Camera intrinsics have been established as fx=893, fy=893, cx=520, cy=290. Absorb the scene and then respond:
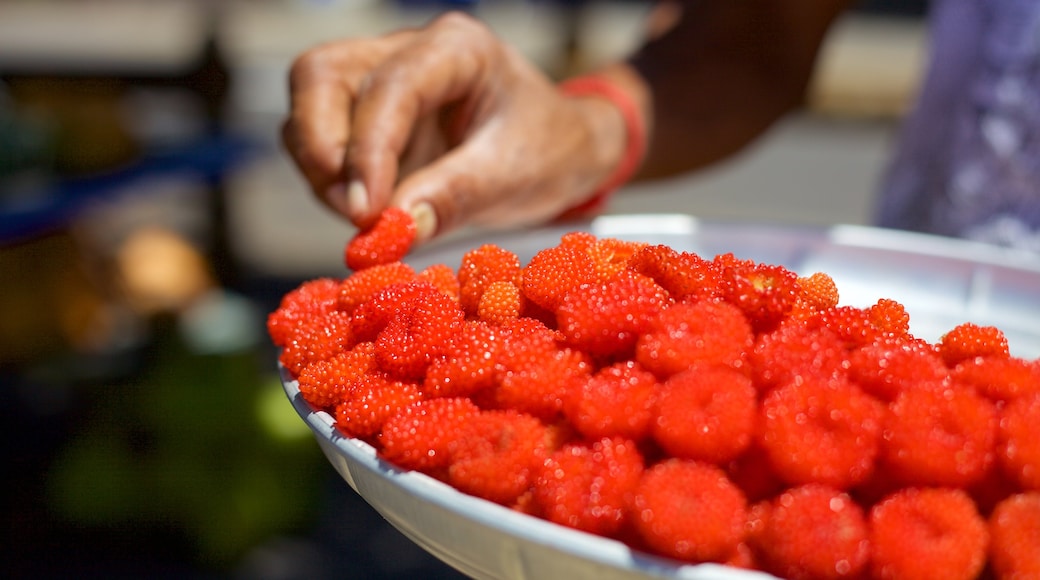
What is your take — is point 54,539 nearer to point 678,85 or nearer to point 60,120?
point 60,120

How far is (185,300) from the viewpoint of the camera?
1.91 meters

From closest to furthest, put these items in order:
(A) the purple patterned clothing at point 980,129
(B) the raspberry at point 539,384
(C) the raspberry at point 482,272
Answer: (B) the raspberry at point 539,384 → (C) the raspberry at point 482,272 → (A) the purple patterned clothing at point 980,129

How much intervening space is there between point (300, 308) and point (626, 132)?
0.68 metres

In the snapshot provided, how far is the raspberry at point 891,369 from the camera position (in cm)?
46

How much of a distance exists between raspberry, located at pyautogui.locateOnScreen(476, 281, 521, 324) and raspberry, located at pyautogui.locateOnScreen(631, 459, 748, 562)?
0.58 ft

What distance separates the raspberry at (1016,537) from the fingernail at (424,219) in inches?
Result: 19.1

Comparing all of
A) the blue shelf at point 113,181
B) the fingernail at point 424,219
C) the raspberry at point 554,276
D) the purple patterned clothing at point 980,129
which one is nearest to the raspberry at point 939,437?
the raspberry at point 554,276

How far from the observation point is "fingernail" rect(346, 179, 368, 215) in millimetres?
754

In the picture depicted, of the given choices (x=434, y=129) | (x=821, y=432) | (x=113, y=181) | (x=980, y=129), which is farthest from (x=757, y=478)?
(x=113, y=181)

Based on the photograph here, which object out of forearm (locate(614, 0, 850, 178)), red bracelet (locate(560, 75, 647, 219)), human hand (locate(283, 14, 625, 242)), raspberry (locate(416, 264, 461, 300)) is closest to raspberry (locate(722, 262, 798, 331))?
raspberry (locate(416, 264, 461, 300))

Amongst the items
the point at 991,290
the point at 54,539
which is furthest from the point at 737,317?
the point at 54,539

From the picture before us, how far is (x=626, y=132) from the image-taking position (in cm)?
122

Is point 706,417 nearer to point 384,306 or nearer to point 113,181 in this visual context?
point 384,306

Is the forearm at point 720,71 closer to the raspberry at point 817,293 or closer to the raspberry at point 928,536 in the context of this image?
the raspberry at point 817,293
